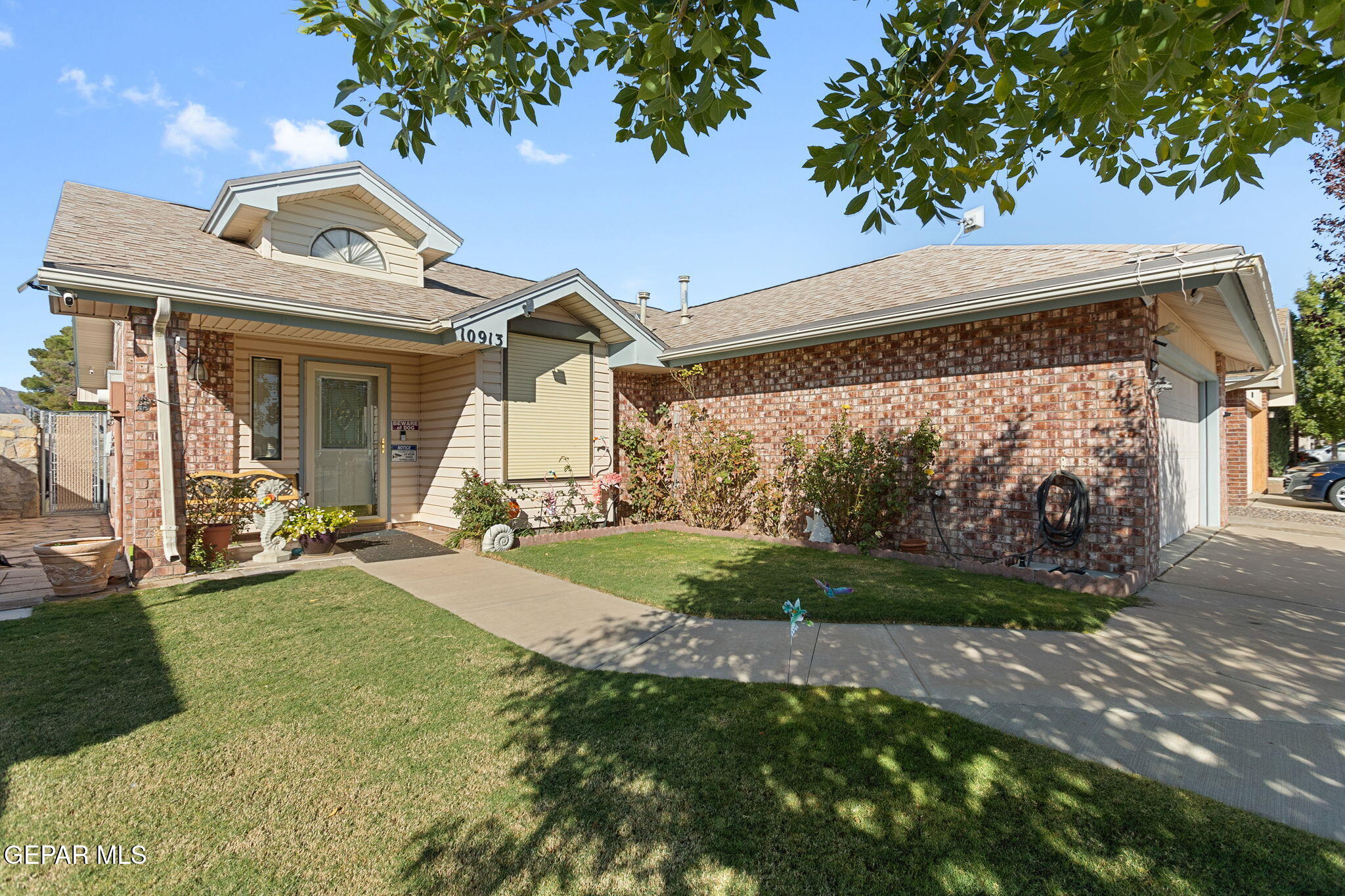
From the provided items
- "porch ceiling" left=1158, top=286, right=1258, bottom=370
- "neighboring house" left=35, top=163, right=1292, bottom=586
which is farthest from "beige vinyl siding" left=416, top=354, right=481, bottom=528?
"porch ceiling" left=1158, top=286, right=1258, bottom=370

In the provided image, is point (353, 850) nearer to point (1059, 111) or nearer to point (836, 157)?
point (836, 157)

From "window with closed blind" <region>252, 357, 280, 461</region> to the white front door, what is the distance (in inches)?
15.1

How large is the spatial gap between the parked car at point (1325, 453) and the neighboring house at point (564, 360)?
23316 mm

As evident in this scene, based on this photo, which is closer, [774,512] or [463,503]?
[463,503]

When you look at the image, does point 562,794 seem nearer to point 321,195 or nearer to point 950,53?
point 950,53

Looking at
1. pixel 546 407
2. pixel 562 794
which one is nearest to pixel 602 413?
pixel 546 407

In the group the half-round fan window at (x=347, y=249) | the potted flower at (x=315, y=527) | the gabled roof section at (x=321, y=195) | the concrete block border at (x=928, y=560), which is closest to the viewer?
the concrete block border at (x=928, y=560)

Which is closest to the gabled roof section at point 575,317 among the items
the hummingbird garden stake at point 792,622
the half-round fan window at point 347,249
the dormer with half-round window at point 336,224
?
the dormer with half-round window at point 336,224

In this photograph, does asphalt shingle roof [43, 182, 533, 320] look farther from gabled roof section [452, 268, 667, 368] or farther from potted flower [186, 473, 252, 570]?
potted flower [186, 473, 252, 570]

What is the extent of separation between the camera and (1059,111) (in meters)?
3.22

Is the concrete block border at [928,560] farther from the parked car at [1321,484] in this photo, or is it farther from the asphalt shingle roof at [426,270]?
the parked car at [1321,484]

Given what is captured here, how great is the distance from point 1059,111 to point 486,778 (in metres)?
4.47

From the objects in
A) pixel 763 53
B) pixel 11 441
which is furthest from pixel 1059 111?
pixel 11 441

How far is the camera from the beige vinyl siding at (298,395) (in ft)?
28.6
